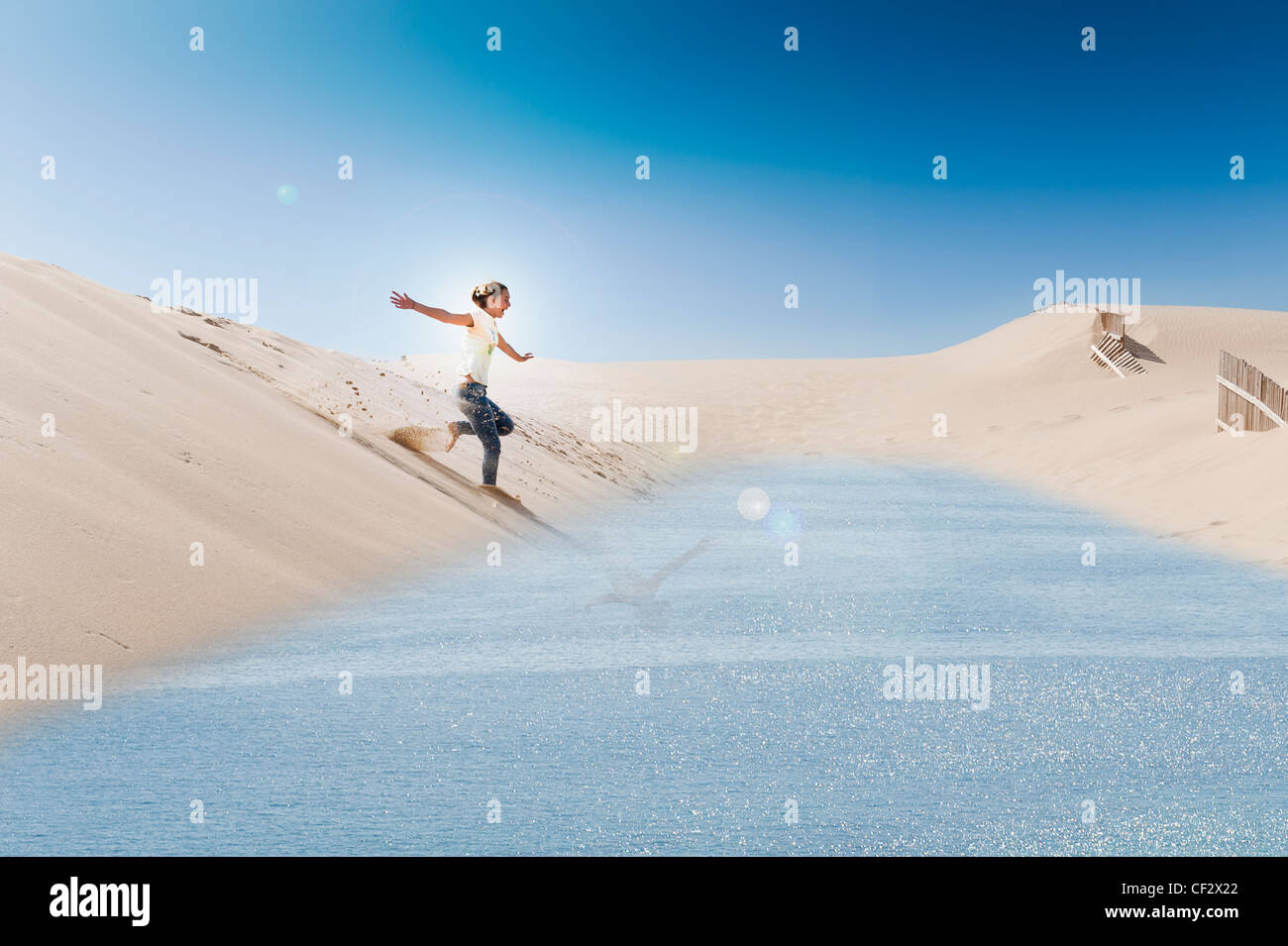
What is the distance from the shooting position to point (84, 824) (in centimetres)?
337

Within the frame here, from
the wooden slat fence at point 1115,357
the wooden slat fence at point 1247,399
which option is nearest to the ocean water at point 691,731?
the wooden slat fence at point 1247,399

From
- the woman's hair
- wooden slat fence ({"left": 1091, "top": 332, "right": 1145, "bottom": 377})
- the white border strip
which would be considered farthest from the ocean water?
wooden slat fence ({"left": 1091, "top": 332, "right": 1145, "bottom": 377})

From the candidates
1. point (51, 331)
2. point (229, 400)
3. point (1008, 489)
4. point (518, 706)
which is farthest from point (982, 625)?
point (1008, 489)

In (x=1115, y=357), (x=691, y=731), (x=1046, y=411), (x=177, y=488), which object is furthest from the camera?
(x=1115, y=357)

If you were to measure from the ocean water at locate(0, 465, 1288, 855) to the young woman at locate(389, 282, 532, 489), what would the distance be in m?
2.55

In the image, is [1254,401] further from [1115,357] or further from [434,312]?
[1115,357]

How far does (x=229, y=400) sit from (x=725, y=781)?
7.91 m

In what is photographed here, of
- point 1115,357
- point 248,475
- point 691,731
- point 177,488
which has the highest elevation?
point 1115,357

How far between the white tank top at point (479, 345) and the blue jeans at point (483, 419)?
15 centimetres

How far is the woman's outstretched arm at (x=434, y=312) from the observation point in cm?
884

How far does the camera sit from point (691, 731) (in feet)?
14.6

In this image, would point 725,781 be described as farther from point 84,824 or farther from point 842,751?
point 84,824

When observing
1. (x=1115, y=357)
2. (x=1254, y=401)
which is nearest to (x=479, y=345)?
(x=1254, y=401)

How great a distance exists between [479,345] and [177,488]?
3.32 metres
